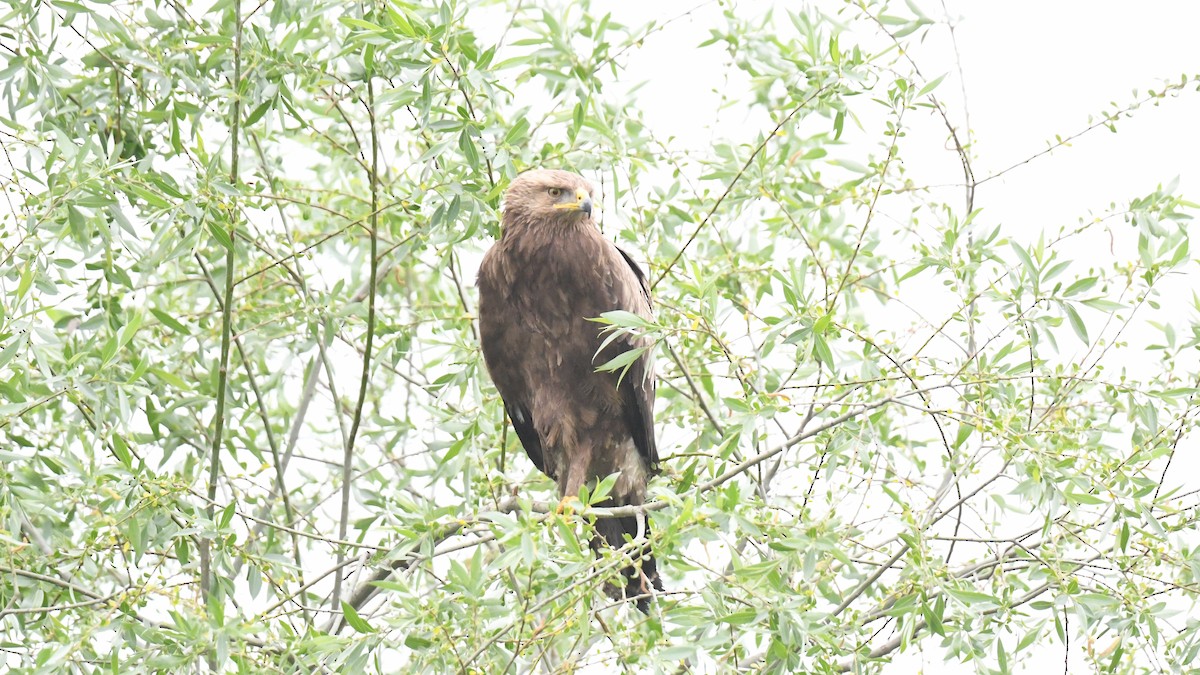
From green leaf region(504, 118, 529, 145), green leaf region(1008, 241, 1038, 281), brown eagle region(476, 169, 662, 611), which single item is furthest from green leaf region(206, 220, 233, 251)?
green leaf region(1008, 241, 1038, 281)

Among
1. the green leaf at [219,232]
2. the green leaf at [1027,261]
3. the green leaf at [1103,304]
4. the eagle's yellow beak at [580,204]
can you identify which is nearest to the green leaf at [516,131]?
the eagle's yellow beak at [580,204]

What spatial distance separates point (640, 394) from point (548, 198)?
33.4 inches

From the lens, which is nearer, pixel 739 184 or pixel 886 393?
pixel 886 393

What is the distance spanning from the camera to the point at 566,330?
5.53 m

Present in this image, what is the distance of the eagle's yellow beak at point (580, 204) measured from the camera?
5.47 m

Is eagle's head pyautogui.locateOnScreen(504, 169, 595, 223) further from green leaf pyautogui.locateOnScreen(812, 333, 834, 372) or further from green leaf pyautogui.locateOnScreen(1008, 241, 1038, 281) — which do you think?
green leaf pyautogui.locateOnScreen(1008, 241, 1038, 281)

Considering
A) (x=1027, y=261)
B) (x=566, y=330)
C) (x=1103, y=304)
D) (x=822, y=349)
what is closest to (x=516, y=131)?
(x=566, y=330)

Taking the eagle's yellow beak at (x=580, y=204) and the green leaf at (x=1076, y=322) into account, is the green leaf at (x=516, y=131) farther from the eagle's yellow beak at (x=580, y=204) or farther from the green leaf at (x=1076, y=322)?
the green leaf at (x=1076, y=322)

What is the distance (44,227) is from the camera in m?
4.53

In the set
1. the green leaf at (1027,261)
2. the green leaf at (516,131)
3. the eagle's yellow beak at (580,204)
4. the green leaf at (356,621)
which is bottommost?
the green leaf at (356,621)

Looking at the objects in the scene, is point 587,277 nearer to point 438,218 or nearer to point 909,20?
point 438,218

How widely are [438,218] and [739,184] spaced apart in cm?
162

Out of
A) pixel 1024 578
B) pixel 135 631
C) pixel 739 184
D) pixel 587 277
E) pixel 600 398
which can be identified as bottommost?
pixel 135 631

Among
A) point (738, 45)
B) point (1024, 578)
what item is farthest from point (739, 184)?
point (1024, 578)
